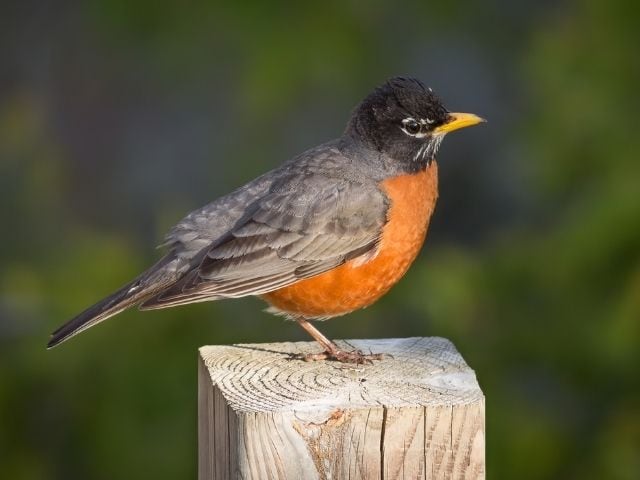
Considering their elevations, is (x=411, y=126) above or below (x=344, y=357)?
above

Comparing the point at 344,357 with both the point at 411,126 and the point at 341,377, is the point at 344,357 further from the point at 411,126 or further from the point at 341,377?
the point at 411,126

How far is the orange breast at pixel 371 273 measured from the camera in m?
4.75

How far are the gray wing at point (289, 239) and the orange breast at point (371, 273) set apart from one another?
4 cm

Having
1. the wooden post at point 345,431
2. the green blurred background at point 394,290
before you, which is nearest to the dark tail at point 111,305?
the wooden post at point 345,431

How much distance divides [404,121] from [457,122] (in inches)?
8.4

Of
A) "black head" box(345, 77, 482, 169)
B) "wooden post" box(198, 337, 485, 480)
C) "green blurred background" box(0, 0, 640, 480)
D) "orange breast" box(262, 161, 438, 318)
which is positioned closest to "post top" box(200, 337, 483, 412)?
"wooden post" box(198, 337, 485, 480)

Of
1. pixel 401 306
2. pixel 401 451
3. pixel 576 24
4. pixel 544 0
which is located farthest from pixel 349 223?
pixel 544 0

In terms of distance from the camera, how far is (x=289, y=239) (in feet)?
15.9

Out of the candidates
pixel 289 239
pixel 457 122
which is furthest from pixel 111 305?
pixel 457 122

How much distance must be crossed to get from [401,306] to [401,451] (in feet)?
10.6

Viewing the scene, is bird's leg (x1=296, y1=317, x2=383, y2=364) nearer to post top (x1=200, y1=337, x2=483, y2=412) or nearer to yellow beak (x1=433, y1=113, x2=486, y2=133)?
post top (x1=200, y1=337, x2=483, y2=412)

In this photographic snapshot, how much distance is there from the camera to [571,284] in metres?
6.12

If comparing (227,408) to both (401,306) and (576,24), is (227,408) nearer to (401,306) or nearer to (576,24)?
(401,306)

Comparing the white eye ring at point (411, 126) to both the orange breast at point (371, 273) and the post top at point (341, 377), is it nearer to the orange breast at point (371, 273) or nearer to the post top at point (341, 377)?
the orange breast at point (371, 273)
